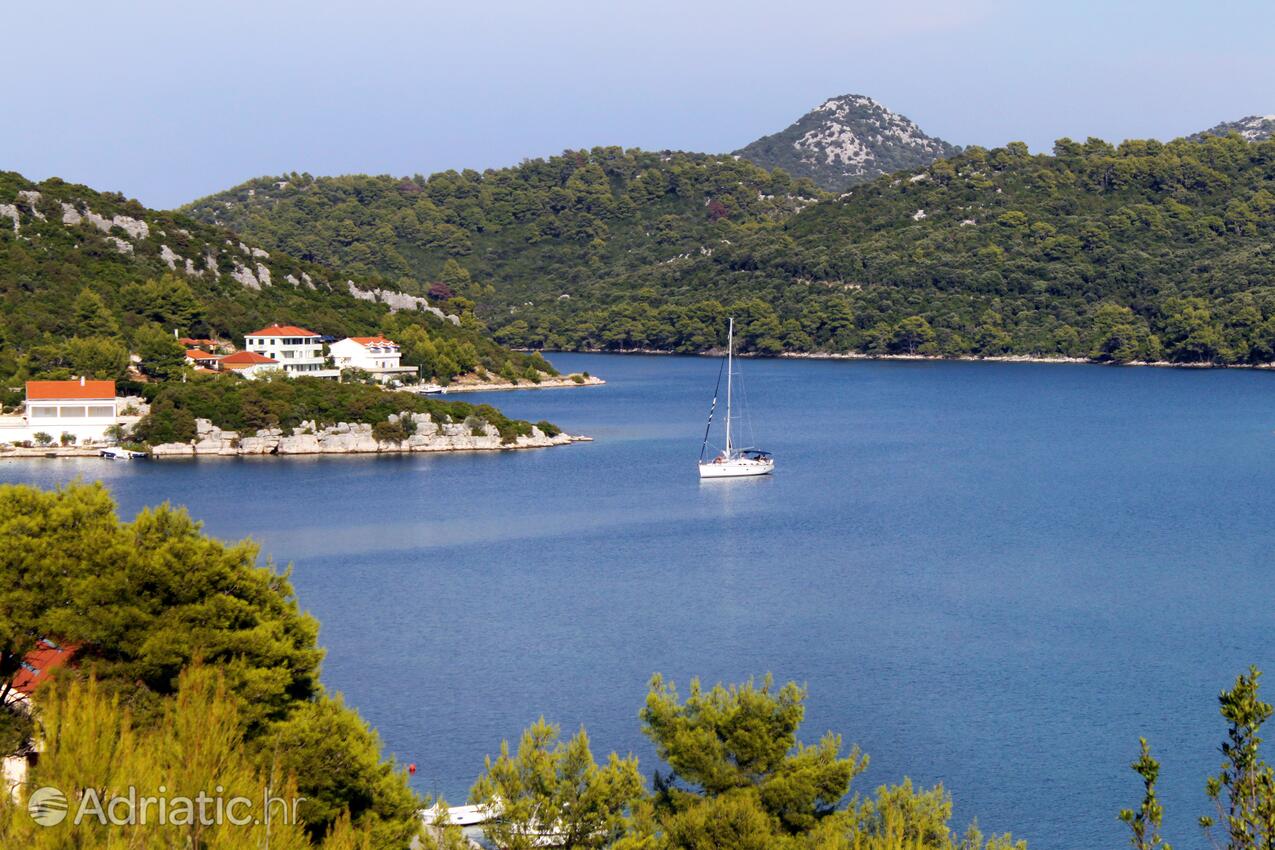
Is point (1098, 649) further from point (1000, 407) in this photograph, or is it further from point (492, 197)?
point (492, 197)

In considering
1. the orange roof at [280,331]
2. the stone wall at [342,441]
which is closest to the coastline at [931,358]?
the orange roof at [280,331]

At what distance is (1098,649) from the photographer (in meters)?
24.8

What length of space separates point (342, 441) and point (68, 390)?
30.6 feet

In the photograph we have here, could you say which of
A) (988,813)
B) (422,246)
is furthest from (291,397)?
(422,246)

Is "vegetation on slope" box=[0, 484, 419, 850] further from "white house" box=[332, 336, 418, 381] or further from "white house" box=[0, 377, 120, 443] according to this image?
"white house" box=[332, 336, 418, 381]

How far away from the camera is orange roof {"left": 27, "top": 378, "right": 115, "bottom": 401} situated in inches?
1934

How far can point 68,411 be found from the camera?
49.4m

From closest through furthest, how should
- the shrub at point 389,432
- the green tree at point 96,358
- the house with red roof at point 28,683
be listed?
the house with red roof at point 28,683
the green tree at point 96,358
the shrub at point 389,432

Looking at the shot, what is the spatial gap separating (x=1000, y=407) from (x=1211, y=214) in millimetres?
52635

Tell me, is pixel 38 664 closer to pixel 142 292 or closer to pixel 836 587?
pixel 836 587

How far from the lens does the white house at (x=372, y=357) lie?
217 ft

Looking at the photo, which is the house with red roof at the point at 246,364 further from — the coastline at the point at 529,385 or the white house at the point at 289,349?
the coastline at the point at 529,385

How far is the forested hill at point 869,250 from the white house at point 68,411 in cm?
6425

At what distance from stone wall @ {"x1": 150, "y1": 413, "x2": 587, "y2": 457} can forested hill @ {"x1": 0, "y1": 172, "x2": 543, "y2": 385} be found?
5.03 metres
